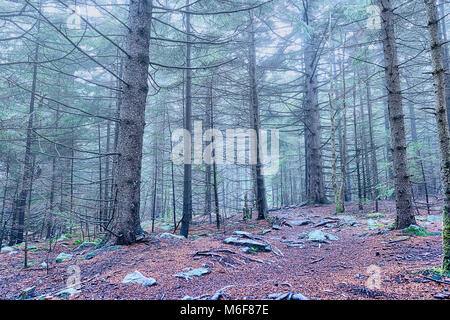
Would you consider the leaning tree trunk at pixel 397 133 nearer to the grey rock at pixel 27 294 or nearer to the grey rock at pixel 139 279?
the grey rock at pixel 139 279

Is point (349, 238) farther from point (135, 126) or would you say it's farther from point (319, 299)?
point (135, 126)

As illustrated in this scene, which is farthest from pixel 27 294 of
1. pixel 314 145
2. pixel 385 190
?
pixel 314 145

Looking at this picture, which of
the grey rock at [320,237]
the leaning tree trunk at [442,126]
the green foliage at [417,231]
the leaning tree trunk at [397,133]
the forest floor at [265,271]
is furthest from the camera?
the grey rock at [320,237]

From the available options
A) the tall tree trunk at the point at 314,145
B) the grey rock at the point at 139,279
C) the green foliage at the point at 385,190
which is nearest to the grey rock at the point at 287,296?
the grey rock at the point at 139,279

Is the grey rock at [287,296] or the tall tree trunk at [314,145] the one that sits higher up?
the tall tree trunk at [314,145]

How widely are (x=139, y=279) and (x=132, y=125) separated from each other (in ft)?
9.80

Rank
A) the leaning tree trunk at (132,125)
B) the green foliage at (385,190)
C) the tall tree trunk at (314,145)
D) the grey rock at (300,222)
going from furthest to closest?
1. the tall tree trunk at (314,145)
2. the grey rock at (300,222)
3. the green foliage at (385,190)
4. the leaning tree trunk at (132,125)

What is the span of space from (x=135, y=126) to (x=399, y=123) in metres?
6.09

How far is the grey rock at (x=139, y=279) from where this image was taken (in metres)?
2.86

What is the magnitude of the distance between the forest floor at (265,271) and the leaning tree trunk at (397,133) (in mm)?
648

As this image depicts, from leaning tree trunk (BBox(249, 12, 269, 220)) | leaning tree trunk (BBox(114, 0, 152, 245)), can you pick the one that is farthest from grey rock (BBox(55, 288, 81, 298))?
leaning tree trunk (BBox(249, 12, 269, 220))

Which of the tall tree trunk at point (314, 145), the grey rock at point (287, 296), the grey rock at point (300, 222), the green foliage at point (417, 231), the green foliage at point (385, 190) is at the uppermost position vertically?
the tall tree trunk at point (314, 145)

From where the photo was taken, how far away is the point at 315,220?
888cm
